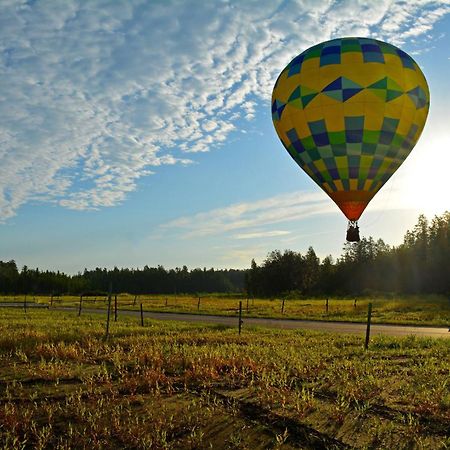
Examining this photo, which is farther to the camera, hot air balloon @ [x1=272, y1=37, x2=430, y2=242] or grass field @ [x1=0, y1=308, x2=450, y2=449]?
hot air balloon @ [x1=272, y1=37, x2=430, y2=242]

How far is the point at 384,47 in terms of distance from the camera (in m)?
22.3

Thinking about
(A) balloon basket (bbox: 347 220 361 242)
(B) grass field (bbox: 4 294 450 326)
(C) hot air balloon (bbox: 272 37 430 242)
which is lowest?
(B) grass field (bbox: 4 294 450 326)

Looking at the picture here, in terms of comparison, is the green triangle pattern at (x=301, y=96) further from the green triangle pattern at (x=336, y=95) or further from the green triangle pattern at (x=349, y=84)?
the green triangle pattern at (x=349, y=84)

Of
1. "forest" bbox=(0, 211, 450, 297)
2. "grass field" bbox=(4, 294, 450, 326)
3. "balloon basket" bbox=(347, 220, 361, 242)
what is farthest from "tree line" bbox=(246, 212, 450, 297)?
"balloon basket" bbox=(347, 220, 361, 242)

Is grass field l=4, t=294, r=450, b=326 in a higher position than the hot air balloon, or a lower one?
lower

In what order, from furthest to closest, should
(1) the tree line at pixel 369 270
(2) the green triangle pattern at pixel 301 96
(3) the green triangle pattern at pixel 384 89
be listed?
(1) the tree line at pixel 369 270
(2) the green triangle pattern at pixel 301 96
(3) the green triangle pattern at pixel 384 89

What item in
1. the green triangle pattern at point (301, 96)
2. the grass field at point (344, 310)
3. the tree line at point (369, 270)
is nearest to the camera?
the green triangle pattern at point (301, 96)

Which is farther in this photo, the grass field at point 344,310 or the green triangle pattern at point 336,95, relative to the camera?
the grass field at point 344,310

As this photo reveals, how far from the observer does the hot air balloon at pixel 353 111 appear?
70.4 feet

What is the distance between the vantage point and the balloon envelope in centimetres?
2147

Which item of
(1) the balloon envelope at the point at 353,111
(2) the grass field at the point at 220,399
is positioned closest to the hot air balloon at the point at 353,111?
(1) the balloon envelope at the point at 353,111

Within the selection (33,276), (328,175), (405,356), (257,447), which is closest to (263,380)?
(257,447)

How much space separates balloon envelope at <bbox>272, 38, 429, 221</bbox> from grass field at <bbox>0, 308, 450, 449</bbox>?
9.18 metres

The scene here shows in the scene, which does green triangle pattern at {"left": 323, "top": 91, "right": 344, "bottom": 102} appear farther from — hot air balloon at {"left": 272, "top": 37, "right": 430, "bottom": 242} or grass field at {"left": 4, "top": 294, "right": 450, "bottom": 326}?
grass field at {"left": 4, "top": 294, "right": 450, "bottom": 326}
